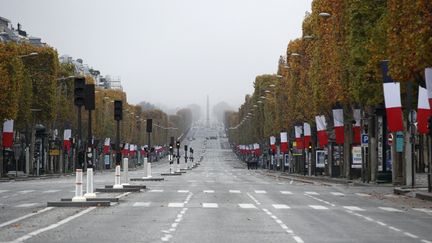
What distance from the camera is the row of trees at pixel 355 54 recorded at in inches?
1422

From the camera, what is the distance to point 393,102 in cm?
5066

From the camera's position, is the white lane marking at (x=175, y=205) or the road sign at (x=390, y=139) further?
the road sign at (x=390, y=139)

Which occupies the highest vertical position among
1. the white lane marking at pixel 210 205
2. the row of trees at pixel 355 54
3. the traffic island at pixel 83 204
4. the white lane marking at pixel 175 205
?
the row of trees at pixel 355 54

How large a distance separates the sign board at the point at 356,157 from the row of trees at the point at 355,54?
3482mm

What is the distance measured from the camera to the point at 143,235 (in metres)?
21.6

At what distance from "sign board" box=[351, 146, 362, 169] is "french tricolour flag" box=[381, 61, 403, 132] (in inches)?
837

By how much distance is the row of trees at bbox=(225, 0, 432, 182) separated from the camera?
3612 centimetres

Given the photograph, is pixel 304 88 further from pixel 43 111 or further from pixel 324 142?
pixel 43 111

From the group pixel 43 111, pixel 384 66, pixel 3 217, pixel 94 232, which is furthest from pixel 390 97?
pixel 43 111

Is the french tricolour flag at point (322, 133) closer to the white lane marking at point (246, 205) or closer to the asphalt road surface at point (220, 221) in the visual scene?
the asphalt road surface at point (220, 221)

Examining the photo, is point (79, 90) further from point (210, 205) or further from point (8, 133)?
point (8, 133)

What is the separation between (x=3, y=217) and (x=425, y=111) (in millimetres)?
25472

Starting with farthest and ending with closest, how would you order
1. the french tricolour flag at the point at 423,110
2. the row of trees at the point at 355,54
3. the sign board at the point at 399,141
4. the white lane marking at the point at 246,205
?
the sign board at the point at 399,141, the french tricolour flag at the point at 423,110, the row of trees at the point at 355,54, the white lane marking at the point at 246,205

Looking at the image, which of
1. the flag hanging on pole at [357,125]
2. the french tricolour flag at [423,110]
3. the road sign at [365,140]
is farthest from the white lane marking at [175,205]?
the flag hanging on pole at [357,125]
